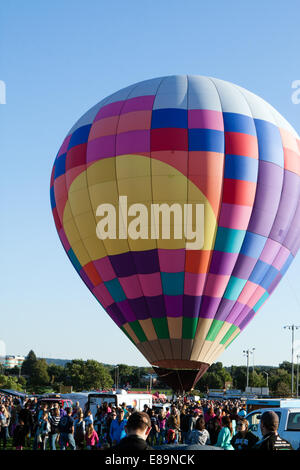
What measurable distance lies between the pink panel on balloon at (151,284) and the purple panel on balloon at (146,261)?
0.50 ft

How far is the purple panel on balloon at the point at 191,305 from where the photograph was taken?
2228 cm

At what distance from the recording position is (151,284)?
22.2 meters

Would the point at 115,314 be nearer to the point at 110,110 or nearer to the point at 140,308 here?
the point at 140,308

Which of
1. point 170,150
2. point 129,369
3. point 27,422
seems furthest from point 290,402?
point 129,369

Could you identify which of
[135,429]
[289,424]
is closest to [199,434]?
[289,424]

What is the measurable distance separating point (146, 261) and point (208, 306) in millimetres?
2790

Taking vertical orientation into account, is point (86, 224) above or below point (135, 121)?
below

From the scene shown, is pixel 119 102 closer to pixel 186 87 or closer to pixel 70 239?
pixel 186 87

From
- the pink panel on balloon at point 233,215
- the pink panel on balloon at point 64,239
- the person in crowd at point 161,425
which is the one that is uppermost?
the pink panel on balloon at point 233,215

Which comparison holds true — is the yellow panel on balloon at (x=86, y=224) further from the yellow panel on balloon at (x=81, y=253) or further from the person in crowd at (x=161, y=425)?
the person in crowd at (x=161, y=425)

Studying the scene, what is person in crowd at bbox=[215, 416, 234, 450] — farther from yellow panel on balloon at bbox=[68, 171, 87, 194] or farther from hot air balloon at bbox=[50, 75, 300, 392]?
yellow panel on balloon at bbox=[68, 171, 87, 194]

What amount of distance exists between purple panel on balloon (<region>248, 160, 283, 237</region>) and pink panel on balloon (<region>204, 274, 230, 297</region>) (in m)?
1.99

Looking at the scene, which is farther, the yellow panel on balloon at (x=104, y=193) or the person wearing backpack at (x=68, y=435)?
the yellow panel on balloon at (x=104, y=193)

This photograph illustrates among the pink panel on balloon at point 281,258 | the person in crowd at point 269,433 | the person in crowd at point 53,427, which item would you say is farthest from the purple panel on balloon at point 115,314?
the person in crowd at point 269,433
